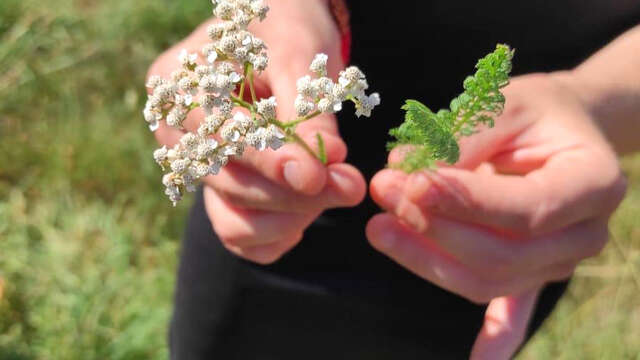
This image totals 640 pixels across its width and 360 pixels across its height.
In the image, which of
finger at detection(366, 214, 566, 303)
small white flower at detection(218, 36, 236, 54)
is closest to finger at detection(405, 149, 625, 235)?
finger at detection(366, 214, 566, 303)

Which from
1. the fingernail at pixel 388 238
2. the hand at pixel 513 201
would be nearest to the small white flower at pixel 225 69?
the hand at pixel 513 201

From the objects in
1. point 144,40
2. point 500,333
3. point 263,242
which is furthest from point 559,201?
point 144,40

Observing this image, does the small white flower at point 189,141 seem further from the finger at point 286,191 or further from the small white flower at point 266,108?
the finger at point 286,191

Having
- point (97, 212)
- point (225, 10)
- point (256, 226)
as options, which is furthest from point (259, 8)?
point (97, 212)

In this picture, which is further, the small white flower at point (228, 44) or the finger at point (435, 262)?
the finger at point (435, 262)

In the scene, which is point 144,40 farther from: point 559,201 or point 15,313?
point 559,201

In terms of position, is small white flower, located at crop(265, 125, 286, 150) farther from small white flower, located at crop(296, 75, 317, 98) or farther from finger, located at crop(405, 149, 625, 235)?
finger, located at crop(405, 149, 625, 235)
